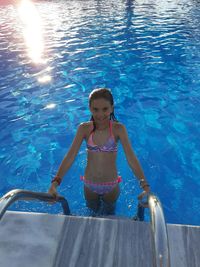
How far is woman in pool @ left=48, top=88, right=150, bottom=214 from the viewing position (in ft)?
10.0

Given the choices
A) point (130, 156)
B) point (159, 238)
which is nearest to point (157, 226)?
point (159, 238)

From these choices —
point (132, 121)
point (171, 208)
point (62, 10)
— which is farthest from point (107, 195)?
point (62, 10)

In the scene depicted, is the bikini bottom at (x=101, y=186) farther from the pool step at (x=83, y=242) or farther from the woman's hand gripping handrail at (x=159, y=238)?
the woman's hand gripping handrail at (x=159, y=238)

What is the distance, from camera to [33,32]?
16047mm

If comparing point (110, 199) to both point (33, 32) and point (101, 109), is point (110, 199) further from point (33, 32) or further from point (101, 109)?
point (33, 32)

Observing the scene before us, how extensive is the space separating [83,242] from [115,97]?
682cm

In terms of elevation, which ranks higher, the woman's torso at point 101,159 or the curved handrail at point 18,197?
the curved handrail at point 18,197

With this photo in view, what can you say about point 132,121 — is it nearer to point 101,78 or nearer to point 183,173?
point 183,173

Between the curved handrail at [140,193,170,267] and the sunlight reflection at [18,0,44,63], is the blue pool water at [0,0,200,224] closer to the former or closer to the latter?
the sunlight reflection at [18,0,44,63]

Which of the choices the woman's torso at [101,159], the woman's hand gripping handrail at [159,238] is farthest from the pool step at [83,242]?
the woman's torso at [101,159]

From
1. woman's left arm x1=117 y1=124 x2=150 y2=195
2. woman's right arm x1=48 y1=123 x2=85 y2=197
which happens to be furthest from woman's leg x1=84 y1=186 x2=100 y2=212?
woman's left arm x1=117 y1=124 x2=150 y2=195

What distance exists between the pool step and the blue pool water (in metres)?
1.98

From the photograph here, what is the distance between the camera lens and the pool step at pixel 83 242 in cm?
202

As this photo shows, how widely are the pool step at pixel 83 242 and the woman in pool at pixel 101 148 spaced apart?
681 mm
